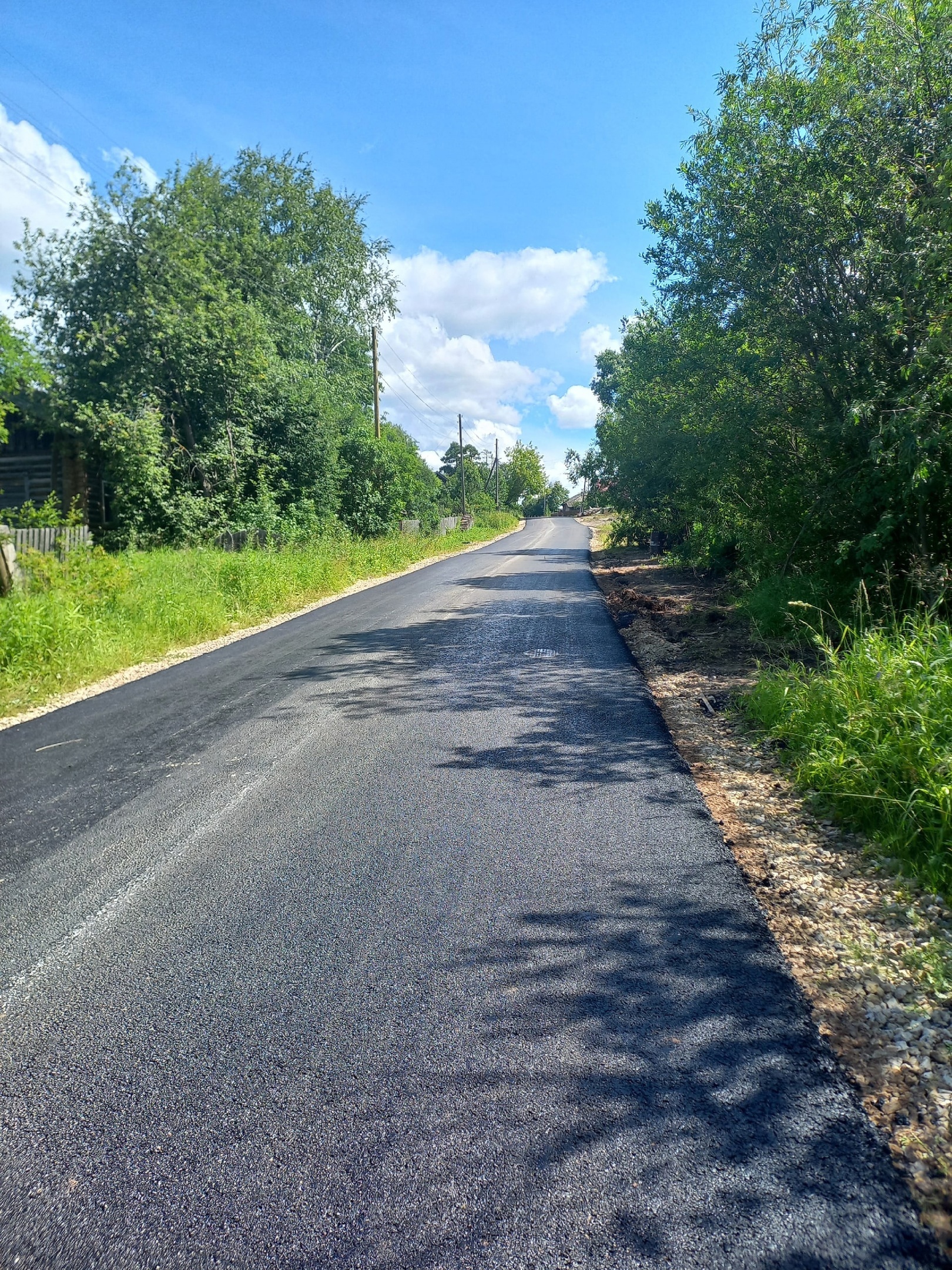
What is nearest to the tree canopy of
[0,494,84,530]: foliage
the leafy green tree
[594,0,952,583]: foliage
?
[0,494,84,530]: foliage

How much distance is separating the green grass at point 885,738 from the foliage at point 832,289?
214 cm

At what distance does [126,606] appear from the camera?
1050 centimetres

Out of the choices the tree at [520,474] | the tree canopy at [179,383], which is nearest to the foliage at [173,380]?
the tree canopy at [179,383]

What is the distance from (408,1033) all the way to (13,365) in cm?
1874

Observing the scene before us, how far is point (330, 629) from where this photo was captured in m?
11.3

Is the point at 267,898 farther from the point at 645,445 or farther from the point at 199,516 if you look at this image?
the point at 199,516

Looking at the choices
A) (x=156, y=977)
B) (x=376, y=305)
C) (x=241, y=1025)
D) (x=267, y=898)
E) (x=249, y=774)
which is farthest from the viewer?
(x=376, y=305)

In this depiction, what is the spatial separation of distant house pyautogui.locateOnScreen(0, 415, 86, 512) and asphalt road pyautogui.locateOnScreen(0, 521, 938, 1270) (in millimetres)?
18205

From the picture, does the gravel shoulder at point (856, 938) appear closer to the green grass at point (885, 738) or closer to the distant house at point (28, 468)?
the green grass at point (885, 738)

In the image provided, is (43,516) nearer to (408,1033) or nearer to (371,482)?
(408,1033)

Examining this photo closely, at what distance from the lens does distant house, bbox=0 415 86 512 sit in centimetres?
2044

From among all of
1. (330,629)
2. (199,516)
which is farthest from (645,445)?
(199,516)

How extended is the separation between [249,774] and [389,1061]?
3.04m

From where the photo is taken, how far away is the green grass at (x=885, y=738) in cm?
382
